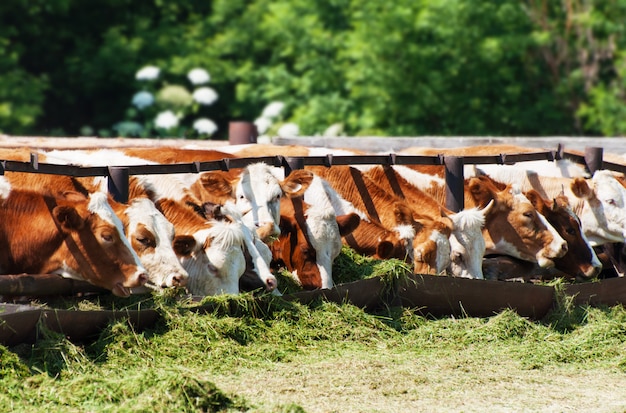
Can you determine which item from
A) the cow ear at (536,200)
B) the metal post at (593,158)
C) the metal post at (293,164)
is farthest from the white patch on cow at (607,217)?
the metal post at (293,164)

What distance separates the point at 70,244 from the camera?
7145mm

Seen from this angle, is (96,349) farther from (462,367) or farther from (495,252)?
(495,252)

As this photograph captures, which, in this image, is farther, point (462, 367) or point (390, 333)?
point (390, 333)

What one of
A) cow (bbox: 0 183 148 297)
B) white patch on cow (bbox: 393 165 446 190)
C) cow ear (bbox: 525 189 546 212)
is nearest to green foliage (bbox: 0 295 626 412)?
cow (bbox: 0 183 148 297)

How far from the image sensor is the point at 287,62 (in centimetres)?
2797

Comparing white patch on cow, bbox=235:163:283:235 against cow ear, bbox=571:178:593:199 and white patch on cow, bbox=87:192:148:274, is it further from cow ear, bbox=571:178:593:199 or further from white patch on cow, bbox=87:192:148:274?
cow ear, bbox=571:178:593:199

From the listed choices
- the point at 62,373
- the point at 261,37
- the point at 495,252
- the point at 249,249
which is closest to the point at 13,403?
the point at 62,373

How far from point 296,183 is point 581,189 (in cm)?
301

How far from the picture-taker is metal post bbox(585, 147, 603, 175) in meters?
10.7

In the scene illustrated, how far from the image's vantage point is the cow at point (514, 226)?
368 inches

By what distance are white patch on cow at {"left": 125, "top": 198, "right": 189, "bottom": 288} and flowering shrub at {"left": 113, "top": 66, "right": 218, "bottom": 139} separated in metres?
8.23

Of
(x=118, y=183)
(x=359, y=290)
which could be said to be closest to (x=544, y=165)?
(x=359, y=290)

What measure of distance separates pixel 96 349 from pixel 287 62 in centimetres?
2221

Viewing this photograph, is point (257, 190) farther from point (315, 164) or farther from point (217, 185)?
point (315, 164)
